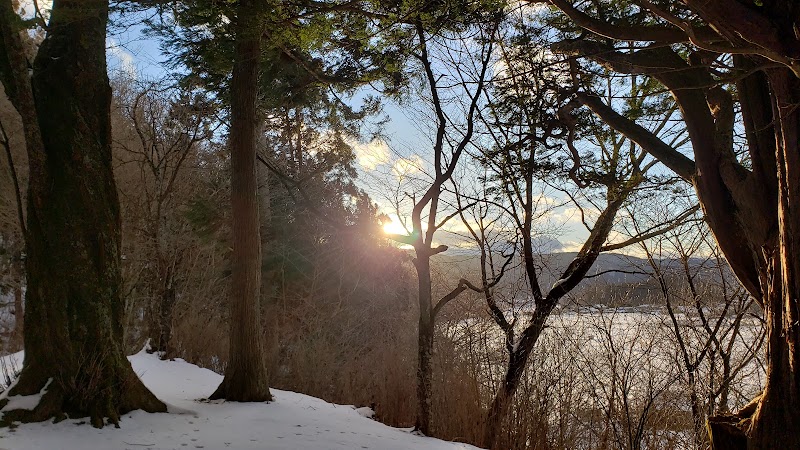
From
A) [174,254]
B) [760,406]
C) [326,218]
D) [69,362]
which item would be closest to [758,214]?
[760,406]

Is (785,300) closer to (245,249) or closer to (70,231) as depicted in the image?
(245,249)

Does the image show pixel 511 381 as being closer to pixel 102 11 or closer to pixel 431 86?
pixel 431 86

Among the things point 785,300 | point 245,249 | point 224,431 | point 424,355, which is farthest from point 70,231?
point 785,300

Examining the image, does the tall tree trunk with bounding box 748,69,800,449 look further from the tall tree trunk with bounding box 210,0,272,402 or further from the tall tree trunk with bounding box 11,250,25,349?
the tall tree trunk with bounding box 11,250,25,349

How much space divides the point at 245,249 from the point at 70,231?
235 cm

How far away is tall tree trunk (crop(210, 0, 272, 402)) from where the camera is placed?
6609mm

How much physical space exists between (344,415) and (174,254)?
658 centimetres

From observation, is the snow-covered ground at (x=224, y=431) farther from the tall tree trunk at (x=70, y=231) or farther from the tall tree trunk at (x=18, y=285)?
the tall tree trunk at (x=18, y=285)

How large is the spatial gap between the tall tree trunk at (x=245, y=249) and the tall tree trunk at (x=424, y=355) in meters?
2.32

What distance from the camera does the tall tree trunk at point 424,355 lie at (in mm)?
7555

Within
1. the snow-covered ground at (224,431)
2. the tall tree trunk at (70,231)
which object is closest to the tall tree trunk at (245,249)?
the snow-covered ground at (224,431)

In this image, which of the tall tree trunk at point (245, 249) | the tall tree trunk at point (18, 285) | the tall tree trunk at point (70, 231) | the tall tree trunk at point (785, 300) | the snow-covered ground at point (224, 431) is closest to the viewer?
the tall tree trunk at point (785, 300)

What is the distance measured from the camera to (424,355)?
7750 mm

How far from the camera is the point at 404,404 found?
10398mm
